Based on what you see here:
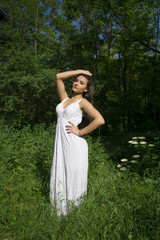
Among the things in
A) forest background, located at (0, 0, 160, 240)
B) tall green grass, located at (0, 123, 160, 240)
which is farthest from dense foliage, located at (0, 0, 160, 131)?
tall green grass, located at (0, 123, 160, 240)

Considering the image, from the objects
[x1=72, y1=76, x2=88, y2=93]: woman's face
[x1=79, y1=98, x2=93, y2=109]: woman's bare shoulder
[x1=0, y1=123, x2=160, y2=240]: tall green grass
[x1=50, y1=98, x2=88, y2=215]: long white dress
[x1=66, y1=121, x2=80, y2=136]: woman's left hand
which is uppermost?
[x1=72, y1=76, x2=88, y2=93]: woman's face

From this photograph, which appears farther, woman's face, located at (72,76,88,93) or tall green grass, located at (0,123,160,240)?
woman's face, located at (72,76,88,93)

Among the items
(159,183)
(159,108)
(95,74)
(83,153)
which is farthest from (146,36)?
(159,108)

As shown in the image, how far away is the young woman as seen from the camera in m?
2.61

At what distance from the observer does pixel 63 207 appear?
105 inches

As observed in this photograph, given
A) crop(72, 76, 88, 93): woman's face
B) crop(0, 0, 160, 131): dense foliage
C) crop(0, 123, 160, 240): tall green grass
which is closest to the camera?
crop(0, 123, 160, 240): tall green grass

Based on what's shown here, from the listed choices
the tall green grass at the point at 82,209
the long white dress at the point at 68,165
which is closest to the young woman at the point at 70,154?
the long white dress at the point at 68,165

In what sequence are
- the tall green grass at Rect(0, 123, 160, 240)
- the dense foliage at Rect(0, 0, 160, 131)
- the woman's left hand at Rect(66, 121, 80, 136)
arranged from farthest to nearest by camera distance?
the dense foliage at Rect(0, 0, 160, 131), the woman's left hand at Rect(66, 121, 80, 136), the tall green grass at Rect(0, 123, 160, 240)

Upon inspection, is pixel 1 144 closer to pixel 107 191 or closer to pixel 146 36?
pixel 107 191

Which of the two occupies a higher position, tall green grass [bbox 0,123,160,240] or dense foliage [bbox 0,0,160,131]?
dense foliage [bbox 0,0,160,131]

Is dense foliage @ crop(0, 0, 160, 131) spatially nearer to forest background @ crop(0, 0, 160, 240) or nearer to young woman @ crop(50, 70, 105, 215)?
forest background @ crop(0, 0, 160, 240)

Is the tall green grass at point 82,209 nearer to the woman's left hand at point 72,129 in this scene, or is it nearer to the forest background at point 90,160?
the forest background at point 90,160

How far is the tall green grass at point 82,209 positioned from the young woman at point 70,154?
6.8 inches

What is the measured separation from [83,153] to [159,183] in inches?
63.9
